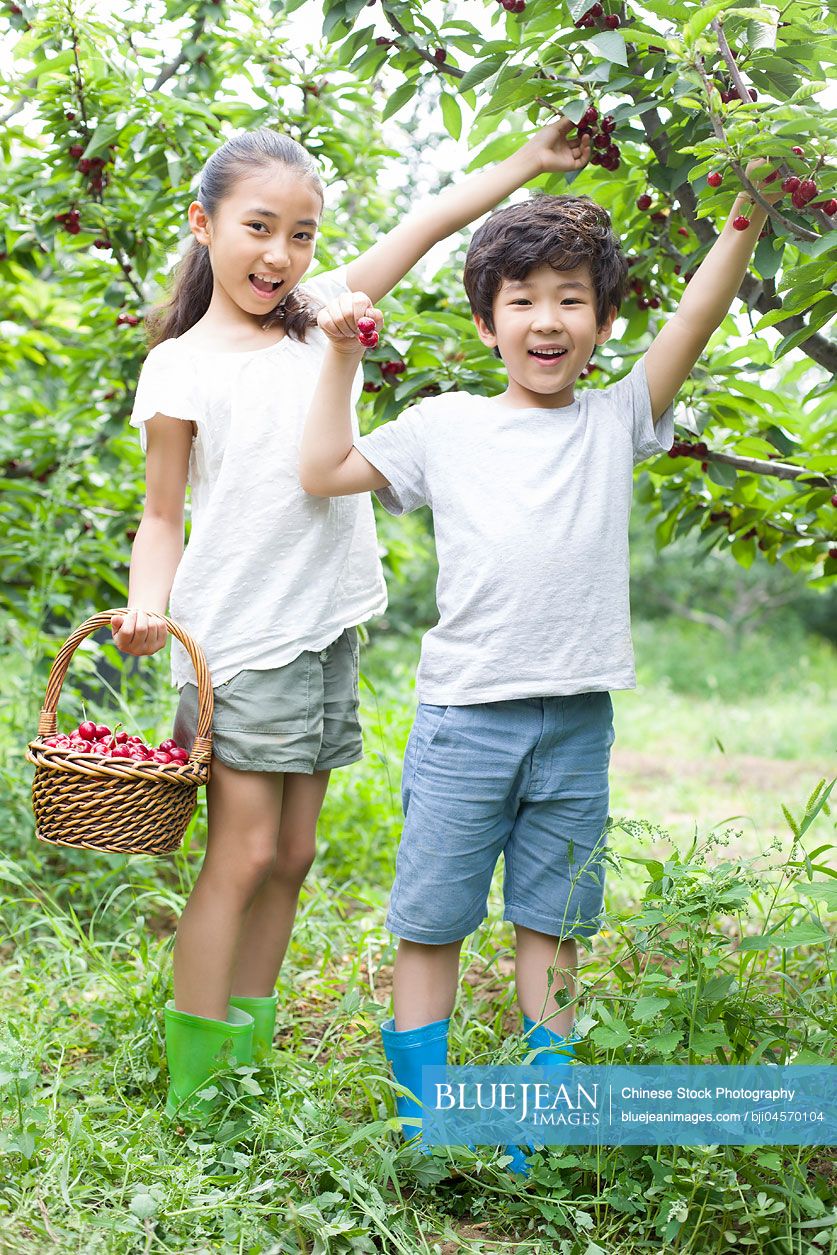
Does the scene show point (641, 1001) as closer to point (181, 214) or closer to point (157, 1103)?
point (157, 1103)

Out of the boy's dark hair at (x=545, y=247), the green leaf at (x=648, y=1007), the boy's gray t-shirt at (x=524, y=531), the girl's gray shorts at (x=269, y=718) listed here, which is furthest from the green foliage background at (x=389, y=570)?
the girl's gray shorts at (x=269, y=718)

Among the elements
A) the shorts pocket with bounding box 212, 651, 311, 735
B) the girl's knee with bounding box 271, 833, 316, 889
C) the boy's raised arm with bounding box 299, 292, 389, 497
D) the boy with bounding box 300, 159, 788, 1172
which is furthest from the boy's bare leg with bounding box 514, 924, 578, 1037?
the boy's raised arm with bounding box 299, 292, 389, 497

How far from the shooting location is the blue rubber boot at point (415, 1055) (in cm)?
176

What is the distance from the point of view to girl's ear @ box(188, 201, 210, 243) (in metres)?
1.90

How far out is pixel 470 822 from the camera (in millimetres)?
1733

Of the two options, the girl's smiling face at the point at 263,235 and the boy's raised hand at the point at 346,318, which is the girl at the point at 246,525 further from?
the boy's raised hand at the point at 346,318

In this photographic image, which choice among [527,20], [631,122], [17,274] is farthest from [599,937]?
[17,274]

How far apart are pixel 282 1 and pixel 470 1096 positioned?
1879mm

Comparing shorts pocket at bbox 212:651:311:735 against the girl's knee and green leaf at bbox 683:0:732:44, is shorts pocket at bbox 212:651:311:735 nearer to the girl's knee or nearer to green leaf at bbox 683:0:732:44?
the girl's knee

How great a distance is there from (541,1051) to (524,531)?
0.78m

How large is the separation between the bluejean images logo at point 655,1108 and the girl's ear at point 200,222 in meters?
1.41

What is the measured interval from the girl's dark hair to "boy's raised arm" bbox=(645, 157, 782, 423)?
58cm

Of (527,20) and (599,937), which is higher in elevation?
(527,20)

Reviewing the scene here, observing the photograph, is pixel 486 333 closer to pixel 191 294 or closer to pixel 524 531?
pixel 524 531
